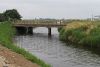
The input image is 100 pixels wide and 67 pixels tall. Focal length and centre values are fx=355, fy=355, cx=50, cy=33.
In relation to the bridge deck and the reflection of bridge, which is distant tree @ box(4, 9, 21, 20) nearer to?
the reflection of bridge

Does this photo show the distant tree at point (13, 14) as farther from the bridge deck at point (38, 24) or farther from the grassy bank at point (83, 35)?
the grassy bank at point (83, 35)

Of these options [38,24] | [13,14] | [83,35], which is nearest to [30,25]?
[38,24]

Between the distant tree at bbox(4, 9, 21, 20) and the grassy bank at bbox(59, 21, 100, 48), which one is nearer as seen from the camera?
the grassy bank at bbox(59, 21, 100, 48)

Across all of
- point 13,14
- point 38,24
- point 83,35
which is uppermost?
point 13,14

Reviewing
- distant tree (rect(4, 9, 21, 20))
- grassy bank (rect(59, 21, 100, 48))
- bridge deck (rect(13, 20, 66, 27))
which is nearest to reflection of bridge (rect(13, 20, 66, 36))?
bridge deck (rect(13, 20, 66, 27))

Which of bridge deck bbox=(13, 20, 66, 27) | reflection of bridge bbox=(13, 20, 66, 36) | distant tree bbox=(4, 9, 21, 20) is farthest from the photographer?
distant tree bbox=(4, 9, 21, 20)

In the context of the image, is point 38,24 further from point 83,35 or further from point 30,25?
point 83,35

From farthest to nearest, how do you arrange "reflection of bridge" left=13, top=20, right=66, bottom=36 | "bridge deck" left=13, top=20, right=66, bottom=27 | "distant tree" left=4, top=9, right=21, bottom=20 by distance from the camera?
"distant tree" left=4, top=9, right=21, bottom=20 < "reflection of bridge" left=13, top=20, right=66, bottom=36 < "bridge deck" left=13, top=20, right=66, bottom=27

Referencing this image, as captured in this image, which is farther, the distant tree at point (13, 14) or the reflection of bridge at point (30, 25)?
the distant tree at point (13, 14)

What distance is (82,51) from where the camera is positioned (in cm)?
4678

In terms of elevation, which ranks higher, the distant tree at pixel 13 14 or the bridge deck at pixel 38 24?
the distant tree at pixel 13 14

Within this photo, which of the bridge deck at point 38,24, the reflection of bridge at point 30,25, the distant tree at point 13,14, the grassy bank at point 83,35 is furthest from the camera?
the distant tree at point 13,14

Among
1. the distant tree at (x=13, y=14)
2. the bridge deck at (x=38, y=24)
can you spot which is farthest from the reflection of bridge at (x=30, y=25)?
the distant tree at (x=13, y=14)

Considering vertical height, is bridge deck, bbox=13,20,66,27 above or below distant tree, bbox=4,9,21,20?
below
